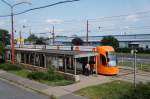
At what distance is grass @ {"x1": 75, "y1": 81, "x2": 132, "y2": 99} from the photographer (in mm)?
16328

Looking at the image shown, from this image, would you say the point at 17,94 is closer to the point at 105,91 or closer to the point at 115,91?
the point at 105,91

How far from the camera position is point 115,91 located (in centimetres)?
1764

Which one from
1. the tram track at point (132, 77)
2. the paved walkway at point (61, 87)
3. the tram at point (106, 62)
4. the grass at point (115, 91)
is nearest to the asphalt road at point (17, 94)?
the paved walkway at point (61, 87)

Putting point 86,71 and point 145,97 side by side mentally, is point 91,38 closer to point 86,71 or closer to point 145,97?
point 86,71

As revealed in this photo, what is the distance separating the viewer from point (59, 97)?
16.7 meters

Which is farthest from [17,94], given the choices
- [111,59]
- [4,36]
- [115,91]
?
[4,36]

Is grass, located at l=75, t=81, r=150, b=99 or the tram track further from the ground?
grass, located at l=75, t=81, r=150, b=99

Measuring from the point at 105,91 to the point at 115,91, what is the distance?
2.11 feet

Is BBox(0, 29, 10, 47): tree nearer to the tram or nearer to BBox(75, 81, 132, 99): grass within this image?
the tram

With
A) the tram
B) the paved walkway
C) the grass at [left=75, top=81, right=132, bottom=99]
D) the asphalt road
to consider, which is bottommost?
the asphalt road

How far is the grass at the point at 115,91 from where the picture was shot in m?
13.6

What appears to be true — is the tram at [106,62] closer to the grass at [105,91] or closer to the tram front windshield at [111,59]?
the tram front windshield at [111,59]

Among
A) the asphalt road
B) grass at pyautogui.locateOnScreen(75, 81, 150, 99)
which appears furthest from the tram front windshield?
the asphalt road

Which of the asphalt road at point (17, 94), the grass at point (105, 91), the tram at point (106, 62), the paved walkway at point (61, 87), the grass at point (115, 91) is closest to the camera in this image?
the grass at point (115, 91)
